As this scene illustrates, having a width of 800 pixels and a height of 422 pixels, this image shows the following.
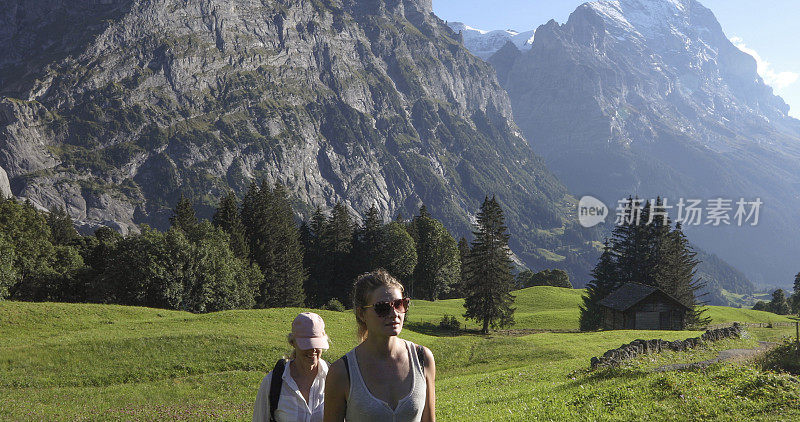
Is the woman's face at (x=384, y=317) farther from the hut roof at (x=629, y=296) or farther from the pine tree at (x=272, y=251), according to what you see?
the pine tree at (x=272, y=251)

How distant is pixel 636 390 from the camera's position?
630 inches

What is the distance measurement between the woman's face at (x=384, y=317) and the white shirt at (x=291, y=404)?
73.1 inches

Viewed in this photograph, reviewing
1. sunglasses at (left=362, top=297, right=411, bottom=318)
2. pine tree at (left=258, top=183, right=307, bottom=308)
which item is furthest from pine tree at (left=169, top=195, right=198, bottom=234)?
sunglasses at (left=362, top=297, right=411, bottom=318)

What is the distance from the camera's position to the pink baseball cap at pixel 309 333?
24.2 feet

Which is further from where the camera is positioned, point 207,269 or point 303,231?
point 303,231

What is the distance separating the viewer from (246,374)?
2944 cm

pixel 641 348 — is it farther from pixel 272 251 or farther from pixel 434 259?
pixel 434 259

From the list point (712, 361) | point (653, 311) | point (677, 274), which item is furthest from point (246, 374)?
point (677, 274)

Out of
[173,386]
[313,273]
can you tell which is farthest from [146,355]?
[313,273]

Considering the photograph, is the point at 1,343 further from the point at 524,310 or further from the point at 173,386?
the point at 524,310

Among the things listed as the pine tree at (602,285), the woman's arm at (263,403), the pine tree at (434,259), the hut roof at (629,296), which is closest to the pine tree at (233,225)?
the pine tree at (434,259)

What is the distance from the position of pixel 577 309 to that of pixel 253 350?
198 feet

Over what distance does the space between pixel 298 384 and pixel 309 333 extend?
0.79 meters

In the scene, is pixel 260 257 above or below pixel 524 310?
above
